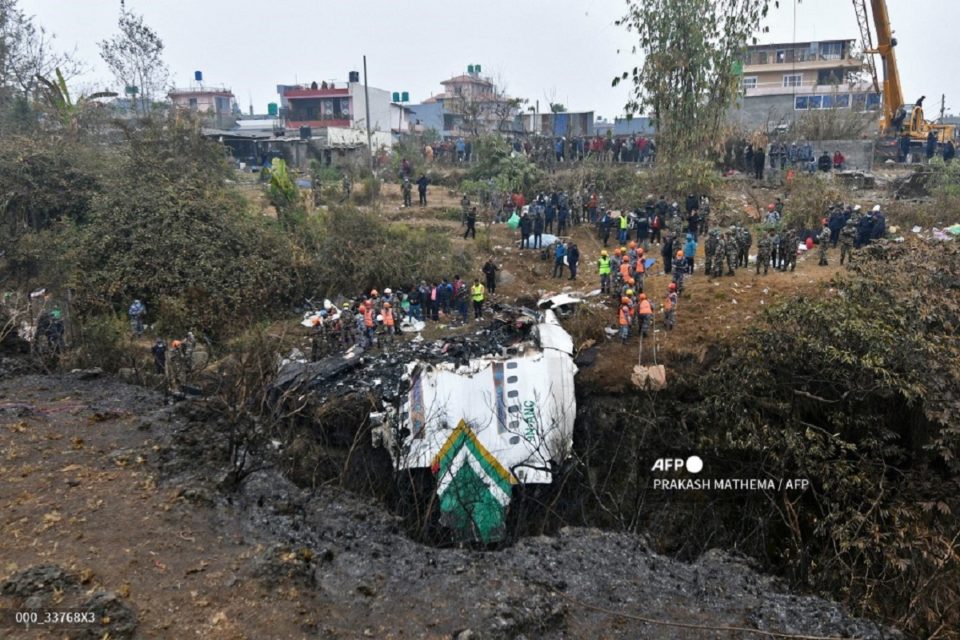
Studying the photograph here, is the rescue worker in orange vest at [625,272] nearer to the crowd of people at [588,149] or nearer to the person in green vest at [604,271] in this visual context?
the person in green vest at [604,271]

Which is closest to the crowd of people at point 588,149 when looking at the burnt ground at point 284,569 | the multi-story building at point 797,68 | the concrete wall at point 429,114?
the multi-story building at point 797,68

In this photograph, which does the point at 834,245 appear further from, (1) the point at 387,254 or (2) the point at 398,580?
(2) the point at 398,580

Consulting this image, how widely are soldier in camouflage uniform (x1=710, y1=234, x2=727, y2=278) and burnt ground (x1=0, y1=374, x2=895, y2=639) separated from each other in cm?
894

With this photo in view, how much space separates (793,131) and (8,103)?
96.8ft

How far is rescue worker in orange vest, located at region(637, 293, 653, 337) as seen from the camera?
42.2 ft

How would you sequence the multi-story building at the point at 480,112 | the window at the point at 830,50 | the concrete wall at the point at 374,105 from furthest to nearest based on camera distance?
the window at the point at 830,50 → the concrete wall at the point at 374,105 → the multi-story building at the point at 480,112

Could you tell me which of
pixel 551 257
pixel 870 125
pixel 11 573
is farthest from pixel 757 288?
pixel 870 125

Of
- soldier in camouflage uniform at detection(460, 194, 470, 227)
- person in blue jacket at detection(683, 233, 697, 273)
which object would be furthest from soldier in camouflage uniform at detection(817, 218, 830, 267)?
soldier in camouflage uniform at detection(460, 194, 470, 227)

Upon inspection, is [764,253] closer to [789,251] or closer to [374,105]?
[789,251]

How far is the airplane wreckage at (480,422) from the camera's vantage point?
952 centimetres

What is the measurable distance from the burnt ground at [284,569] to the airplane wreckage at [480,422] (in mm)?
2040

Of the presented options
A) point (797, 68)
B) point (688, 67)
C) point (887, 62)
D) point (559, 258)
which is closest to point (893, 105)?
point (887, 62)

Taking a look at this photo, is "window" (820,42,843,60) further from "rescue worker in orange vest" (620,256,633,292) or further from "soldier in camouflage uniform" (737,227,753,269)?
"rescue worker in orange vest" (620,256,633,292)

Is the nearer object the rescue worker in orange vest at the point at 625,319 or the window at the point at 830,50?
the rescue worker in orange vest at the point at 625,319
